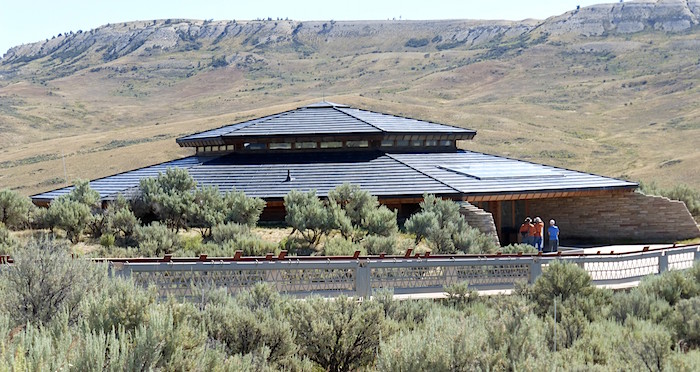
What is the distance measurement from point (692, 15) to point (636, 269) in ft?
495

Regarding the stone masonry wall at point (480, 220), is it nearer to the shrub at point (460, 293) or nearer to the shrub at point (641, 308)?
the shrub at point (460, 293)

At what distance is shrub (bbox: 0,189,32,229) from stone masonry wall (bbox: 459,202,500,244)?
1426cm

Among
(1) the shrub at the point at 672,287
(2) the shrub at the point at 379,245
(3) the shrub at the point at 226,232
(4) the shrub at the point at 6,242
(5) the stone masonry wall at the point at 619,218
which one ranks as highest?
(4) the shrub at the point at 6,242

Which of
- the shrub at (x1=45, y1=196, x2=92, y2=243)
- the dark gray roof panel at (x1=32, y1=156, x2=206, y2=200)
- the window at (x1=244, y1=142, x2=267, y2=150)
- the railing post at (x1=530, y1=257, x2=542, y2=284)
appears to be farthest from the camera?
the window at (x1=244, y1=142, x2=267, y2=150)

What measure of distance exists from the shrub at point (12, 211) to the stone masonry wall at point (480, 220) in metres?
14.3

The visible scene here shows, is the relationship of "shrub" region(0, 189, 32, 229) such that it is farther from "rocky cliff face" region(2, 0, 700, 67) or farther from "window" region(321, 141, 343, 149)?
"rocky cliff face" region(2, 0, 700, 67)

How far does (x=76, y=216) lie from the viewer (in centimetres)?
2175

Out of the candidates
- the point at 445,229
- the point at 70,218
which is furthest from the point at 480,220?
the point at 70,218

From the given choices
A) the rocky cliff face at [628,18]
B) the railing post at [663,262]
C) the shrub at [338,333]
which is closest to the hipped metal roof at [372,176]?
the railing post at [663,262]

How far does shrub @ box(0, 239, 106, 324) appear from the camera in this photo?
8.70 m

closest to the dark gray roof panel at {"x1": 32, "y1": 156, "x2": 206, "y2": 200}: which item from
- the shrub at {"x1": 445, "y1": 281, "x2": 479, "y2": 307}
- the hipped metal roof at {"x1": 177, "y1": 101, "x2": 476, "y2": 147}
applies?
the hipped metal roof at {"x1": 177, "y1": 101, "x2": 476, "y2": 147}

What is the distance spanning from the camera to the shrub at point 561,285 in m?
12.5

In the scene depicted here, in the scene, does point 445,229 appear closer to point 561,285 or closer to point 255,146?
point 561,285

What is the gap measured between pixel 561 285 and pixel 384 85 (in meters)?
109
